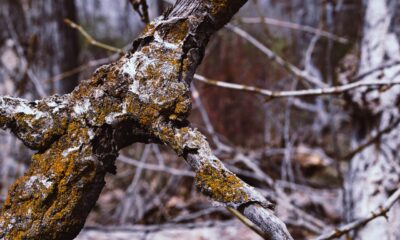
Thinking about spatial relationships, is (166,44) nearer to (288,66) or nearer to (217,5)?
(217,5)

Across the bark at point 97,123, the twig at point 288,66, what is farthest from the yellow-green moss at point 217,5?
the twig at point 288,66

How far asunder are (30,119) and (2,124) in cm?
4

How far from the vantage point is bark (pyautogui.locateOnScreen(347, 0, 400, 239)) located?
1.58 metres

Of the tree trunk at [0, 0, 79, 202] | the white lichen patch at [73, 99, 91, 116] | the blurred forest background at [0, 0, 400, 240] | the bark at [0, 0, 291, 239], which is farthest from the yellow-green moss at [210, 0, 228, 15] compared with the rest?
the tree trunk at [0, 0, 79, 202]

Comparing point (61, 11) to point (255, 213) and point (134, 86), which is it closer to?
point (134, 86)

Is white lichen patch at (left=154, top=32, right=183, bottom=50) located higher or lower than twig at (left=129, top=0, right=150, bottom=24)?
lower

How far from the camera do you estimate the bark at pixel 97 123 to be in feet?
2.00

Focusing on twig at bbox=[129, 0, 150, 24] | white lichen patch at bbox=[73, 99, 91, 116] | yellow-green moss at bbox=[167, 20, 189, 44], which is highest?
twig at bbox=[129, 0, 150, 24]

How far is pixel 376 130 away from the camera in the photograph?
5.45 feet

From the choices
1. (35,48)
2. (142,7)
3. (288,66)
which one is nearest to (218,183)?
(142,7)

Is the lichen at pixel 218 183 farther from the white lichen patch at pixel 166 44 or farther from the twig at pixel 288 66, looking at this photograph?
the twig at pixel 288 66

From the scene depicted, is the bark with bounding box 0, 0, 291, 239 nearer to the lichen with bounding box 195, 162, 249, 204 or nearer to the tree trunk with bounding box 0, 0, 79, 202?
the lichen with bounding box 195, 162, 249, 204

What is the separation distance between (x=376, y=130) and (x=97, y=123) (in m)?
1.38

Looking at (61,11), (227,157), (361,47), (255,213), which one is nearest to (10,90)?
(61,11)
